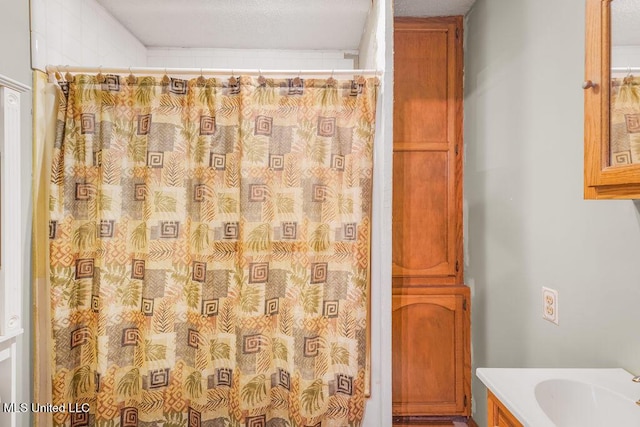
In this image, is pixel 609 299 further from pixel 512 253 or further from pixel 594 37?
pixel 594 37

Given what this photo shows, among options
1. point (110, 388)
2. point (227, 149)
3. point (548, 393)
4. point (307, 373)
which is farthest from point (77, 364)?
point (548, 393)

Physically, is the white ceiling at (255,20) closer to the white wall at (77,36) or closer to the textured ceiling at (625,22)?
the white wall at (77,36)

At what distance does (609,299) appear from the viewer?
1149 mm

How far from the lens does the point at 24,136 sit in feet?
5.05

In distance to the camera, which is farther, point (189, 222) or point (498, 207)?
point (498, 207)

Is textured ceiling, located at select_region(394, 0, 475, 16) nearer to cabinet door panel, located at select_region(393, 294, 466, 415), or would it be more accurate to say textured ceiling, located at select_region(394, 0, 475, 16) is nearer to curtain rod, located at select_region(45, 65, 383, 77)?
curtain rod, located at select_region(45, 65, 383, 77)

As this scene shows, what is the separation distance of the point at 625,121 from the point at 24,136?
6.96 feet

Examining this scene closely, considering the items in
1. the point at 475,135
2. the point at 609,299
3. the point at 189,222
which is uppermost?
the point at 475,135

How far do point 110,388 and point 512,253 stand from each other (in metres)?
1.94

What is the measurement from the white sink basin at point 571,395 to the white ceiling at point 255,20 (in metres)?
1.96

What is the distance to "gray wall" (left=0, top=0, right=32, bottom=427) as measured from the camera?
1469 millimetres

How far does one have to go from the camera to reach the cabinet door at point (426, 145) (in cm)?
228

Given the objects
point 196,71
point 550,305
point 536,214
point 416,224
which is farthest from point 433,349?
point 196,71

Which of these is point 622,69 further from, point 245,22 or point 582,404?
point 245,22
